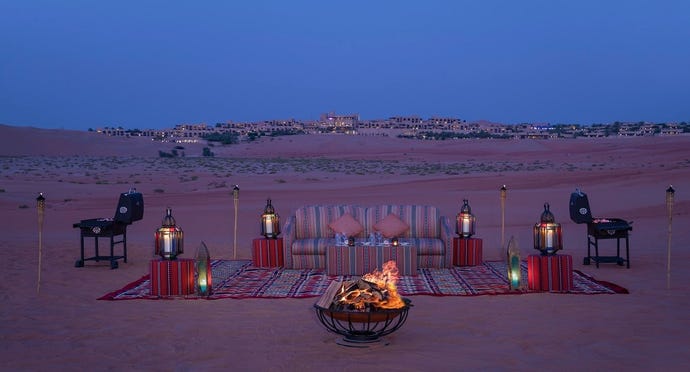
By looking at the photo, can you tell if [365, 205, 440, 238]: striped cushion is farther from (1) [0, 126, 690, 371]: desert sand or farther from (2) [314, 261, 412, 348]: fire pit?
(2) [314, 261, 412, 348]: fire pit

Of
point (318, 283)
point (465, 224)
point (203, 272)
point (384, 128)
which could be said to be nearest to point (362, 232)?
point (465, 224)

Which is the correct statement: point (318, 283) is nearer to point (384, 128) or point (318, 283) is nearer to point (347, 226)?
point (347, 226)

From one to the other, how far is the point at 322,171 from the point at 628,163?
25.0 m

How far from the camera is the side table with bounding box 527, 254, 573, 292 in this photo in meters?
9.91

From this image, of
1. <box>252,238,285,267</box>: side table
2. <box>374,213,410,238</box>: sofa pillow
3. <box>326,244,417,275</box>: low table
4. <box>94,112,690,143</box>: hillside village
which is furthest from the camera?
<box>94,112,690,143</box>: hillside village

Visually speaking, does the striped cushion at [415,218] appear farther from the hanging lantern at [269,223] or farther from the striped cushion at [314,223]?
the hanging lantern at [269,223]

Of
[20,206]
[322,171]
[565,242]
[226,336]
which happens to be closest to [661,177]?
[565,242]

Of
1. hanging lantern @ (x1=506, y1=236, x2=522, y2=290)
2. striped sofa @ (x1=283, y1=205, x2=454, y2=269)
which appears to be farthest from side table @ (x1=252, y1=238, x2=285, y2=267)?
hanging lantern @ (x1=506, y1=236, x2=522, y2=290)

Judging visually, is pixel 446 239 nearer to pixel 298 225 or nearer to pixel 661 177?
pixel 298 225

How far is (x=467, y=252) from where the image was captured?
12.4 metres

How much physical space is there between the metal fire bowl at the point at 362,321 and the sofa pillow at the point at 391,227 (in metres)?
4.57

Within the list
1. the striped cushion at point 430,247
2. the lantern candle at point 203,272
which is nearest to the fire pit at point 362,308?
the lantern candle at point 203,272

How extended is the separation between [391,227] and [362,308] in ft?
18.0

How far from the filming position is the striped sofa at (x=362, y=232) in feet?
39.7
